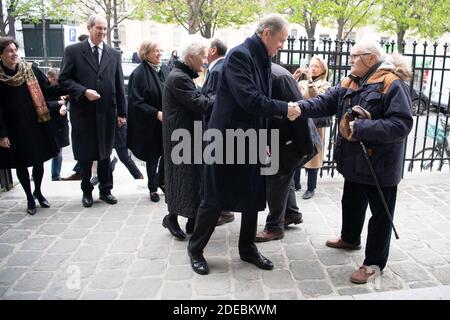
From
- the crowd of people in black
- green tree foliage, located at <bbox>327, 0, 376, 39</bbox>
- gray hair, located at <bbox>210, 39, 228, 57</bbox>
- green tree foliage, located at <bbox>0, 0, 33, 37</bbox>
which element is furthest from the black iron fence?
green tree foliage, located at <bbox>0, 0, 33, 37</bbox>

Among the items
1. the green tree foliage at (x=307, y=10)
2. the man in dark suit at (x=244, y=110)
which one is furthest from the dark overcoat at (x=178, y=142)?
the green tree foliage at (x=307, y=10)

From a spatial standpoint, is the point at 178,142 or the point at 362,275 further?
the point at 178,142

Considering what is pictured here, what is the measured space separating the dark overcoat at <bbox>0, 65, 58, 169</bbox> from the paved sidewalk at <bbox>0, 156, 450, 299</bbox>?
26.9 inches

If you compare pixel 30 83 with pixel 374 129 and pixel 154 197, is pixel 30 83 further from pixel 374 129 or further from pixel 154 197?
pixel 374 129

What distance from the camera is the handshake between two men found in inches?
137

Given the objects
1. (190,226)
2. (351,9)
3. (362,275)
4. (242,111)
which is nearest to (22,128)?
(190,226)

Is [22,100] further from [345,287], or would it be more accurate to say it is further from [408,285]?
[408,285]

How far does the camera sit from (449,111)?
6.88 m

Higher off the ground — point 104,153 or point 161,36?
point 161,36

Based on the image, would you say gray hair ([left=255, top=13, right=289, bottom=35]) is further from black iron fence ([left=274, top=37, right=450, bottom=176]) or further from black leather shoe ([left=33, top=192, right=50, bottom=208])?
black leather shoe ([left=33, top=192, right=50, bottom=208])

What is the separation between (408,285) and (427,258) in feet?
2.09

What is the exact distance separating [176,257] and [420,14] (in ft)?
63.6

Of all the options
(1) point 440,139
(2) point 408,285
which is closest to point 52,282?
(2) point 408,285

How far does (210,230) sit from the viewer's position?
146 inches
